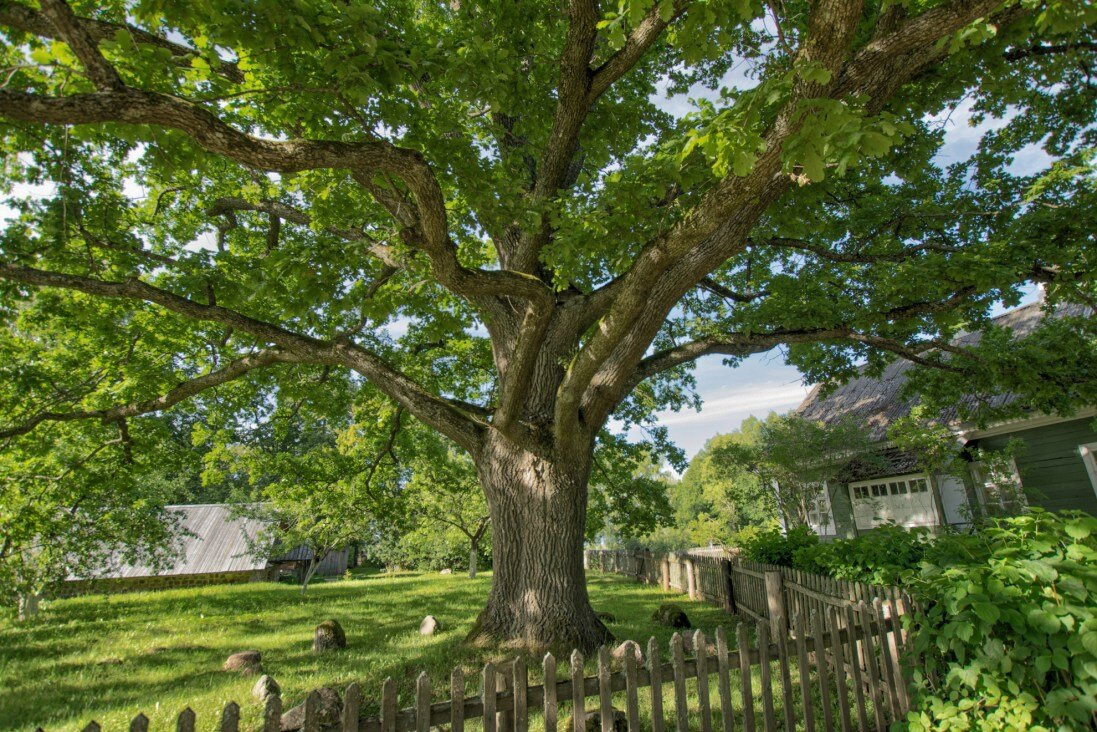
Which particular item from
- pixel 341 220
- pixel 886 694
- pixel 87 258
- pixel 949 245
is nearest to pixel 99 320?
pixel 87 258

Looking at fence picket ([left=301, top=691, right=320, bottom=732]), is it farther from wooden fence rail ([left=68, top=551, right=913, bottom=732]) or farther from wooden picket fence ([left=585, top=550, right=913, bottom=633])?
wooden picket fence ([left=585, top=550, right=913, bottom=633])

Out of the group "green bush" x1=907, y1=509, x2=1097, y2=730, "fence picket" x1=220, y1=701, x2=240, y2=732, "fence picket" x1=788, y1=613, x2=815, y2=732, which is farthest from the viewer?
"fence picket" x1=788, y1=613, x2=815, y2=732

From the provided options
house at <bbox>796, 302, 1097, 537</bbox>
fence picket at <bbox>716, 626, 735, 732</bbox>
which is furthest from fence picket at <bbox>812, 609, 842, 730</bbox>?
house at <bbox>796, 302, 1097, 537</bbox>

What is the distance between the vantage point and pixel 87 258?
7.17m

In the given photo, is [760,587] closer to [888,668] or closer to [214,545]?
[888,668]

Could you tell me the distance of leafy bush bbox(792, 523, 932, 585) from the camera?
589 centimetres

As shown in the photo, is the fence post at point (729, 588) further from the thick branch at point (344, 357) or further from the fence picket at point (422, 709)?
the fence picket at point (422, 709)

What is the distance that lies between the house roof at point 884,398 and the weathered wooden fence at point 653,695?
11.1 m

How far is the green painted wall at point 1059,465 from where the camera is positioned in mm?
12469

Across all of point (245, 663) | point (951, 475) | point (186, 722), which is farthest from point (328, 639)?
point (951, 475)

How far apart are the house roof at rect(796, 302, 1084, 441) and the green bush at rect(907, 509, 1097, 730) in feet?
38.7

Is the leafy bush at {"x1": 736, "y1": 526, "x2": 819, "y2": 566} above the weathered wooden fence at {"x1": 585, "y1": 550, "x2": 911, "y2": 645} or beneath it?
above

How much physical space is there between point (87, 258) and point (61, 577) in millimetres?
8218

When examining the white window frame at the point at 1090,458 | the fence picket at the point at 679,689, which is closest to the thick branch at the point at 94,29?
the fence picket at the point at 679,689
